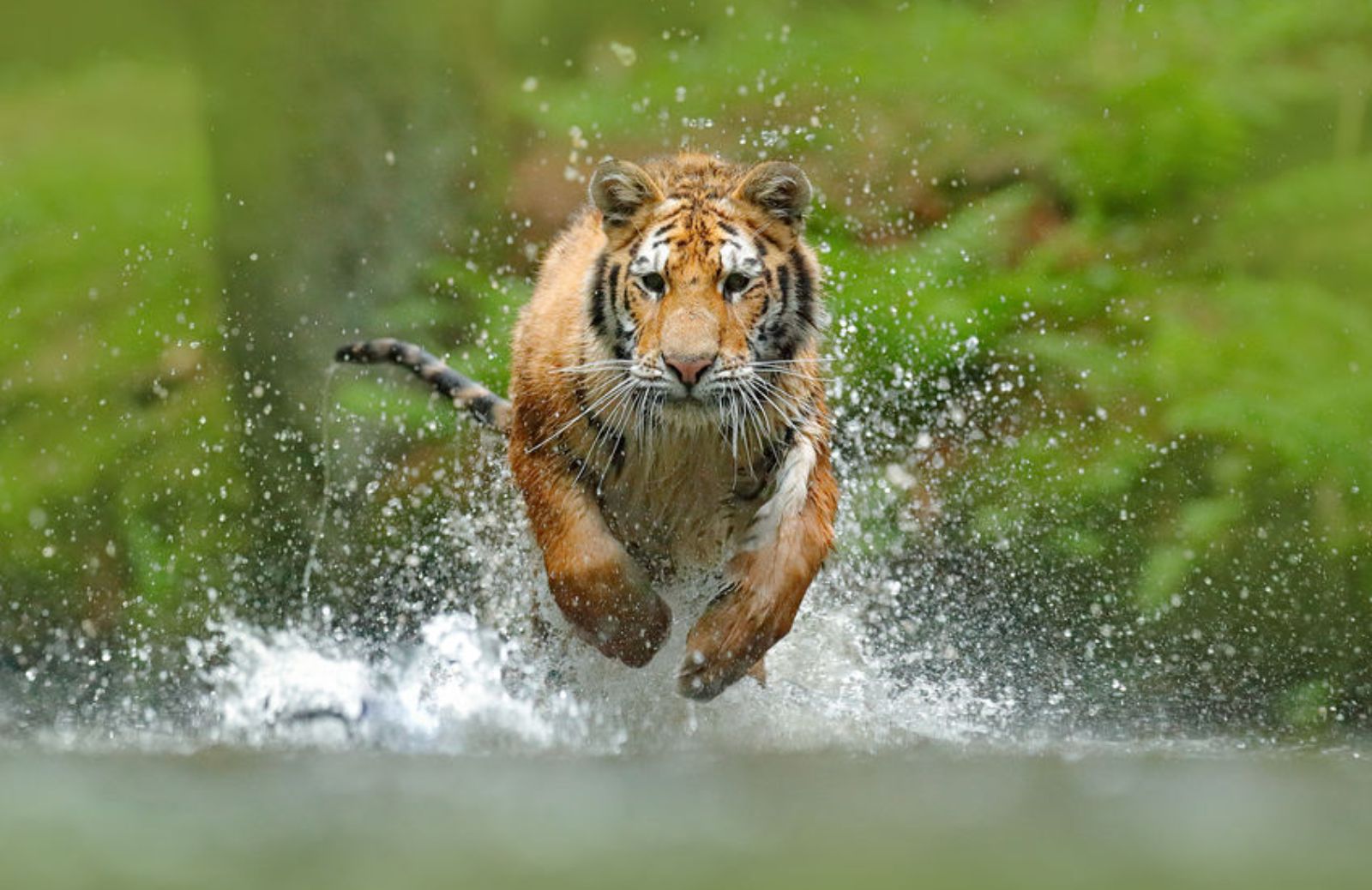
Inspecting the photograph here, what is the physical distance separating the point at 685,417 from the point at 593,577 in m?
0.46

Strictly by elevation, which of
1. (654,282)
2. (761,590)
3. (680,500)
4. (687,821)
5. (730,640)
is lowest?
(687,821)

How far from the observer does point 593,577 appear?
4.35 metres

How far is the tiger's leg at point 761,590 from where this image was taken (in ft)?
14.1

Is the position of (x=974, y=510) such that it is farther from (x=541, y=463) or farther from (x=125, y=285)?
(x=125, y=285)

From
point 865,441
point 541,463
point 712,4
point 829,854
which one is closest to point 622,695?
point 541,463

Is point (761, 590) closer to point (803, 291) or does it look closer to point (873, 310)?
point (803, 291)

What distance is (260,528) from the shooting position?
686 cm

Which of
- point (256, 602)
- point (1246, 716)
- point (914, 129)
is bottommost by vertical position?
point (256, 602)

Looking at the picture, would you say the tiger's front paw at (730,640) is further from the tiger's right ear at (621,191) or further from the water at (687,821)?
the tiger's right ear at (621,191)

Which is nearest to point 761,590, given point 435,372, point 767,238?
point 767,238

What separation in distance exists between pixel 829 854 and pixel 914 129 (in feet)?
14.7

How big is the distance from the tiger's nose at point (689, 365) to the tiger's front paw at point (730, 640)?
0.61 m

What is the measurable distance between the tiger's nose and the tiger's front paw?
61 cm

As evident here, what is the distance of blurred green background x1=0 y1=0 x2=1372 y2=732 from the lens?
21.1 feet
